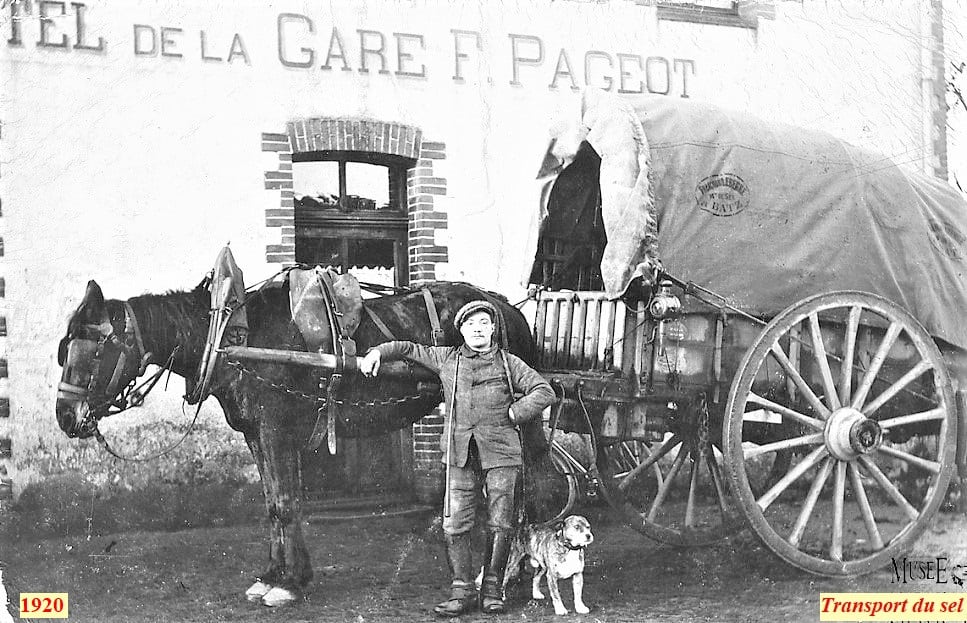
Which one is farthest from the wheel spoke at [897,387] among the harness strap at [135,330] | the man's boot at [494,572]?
the harness strap at [135,330]

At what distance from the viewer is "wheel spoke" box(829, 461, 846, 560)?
15.1 feet

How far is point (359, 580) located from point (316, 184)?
6.88 ft

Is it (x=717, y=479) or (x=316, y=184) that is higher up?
(x=316, y=184)

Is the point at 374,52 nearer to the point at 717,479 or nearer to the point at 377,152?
the point at 377,152

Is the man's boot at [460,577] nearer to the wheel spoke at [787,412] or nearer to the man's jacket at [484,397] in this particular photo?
the man's jacket at [484,397]

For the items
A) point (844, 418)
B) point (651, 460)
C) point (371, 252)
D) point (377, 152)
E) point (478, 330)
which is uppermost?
point (377, 152)

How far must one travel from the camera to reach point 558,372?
15.6 feet

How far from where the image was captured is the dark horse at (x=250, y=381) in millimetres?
4387

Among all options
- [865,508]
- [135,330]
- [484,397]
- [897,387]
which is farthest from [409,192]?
[865,508]

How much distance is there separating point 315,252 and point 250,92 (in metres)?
0.91

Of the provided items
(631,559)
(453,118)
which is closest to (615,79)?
(453,118)

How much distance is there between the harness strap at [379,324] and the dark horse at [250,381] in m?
0.02

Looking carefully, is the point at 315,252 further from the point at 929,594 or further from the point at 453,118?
the point at 929,594

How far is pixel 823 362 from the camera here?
461cm
